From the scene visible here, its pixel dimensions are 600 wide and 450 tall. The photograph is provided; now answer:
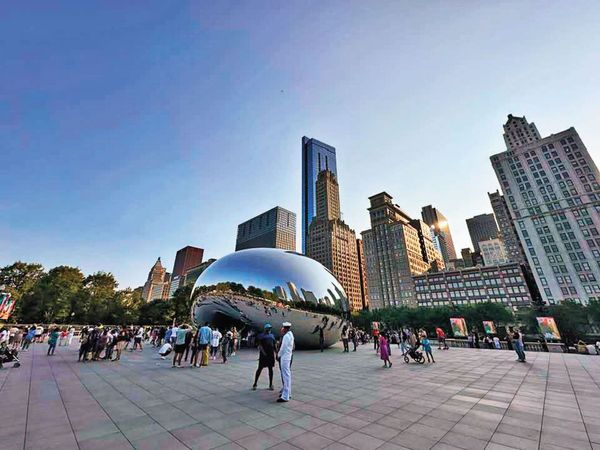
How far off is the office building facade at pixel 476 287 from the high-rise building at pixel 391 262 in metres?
7.76

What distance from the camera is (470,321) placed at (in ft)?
213

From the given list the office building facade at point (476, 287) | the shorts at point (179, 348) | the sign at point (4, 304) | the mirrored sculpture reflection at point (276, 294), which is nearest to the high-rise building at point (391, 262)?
the office building facade at point (476, 287)

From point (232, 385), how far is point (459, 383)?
7540mm

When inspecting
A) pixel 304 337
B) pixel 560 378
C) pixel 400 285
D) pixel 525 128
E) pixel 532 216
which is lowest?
pixel 560 378

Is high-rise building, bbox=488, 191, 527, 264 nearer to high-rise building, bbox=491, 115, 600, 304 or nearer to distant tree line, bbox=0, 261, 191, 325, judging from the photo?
high-rise building, bbox=491, 115, 600, 304

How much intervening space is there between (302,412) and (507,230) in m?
169

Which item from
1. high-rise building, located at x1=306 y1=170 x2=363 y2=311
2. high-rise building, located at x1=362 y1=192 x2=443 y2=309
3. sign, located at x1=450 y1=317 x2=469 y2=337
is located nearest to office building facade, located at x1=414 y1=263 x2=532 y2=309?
high-rise building, located at x1=362 y1=192 x2=443 y2=309

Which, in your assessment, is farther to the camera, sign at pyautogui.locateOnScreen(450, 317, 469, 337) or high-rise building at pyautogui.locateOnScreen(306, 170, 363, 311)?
high-rise building at pyautogui.locateOnScreen(306, 170, 363, 311)

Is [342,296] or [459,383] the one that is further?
[342,296]

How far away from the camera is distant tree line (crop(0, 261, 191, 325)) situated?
162 feet

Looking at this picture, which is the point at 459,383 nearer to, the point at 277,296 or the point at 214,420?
the point at 214,420

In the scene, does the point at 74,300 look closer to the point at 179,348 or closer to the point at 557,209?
the point at 179,348

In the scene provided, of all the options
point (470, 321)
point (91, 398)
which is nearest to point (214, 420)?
point (91, 398)

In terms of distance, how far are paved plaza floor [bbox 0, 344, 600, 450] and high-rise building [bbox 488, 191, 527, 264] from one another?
138518 millimetres
